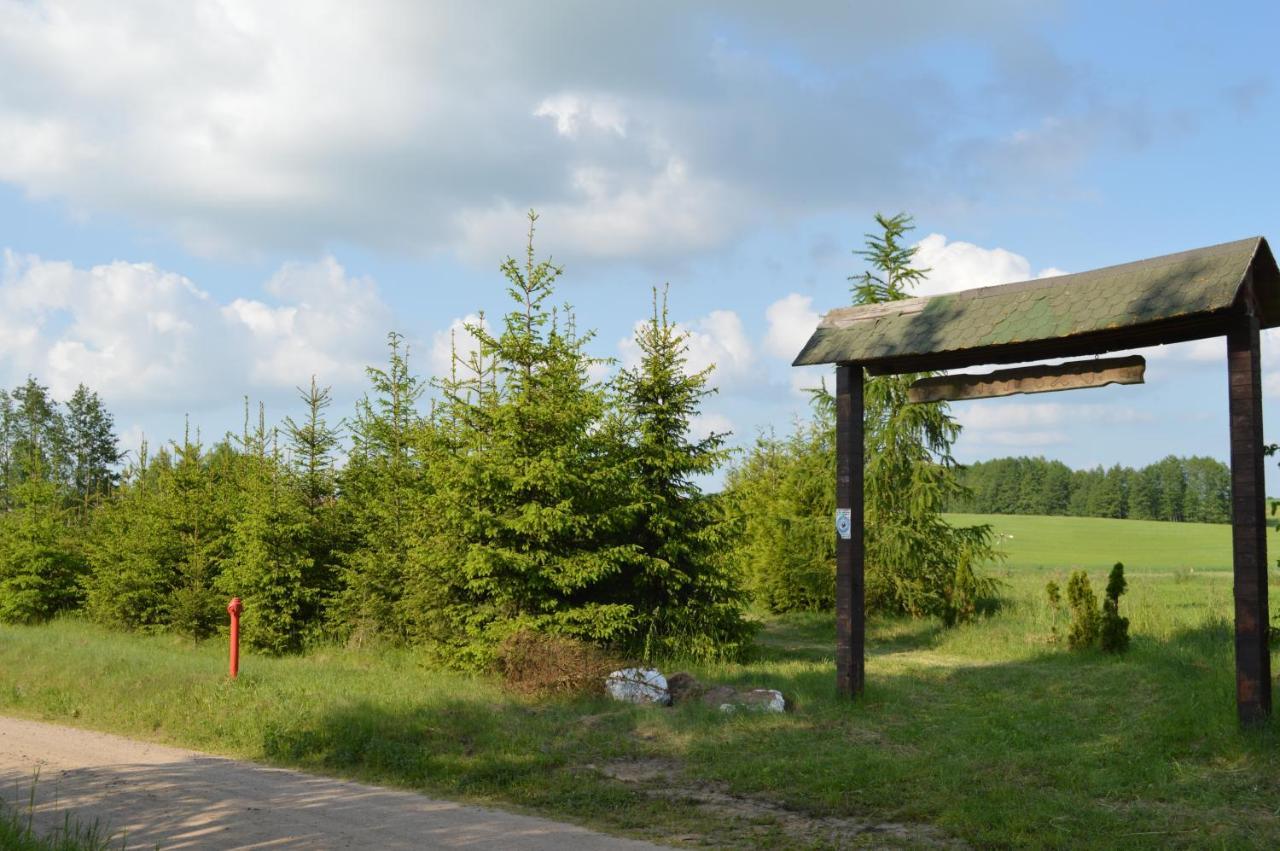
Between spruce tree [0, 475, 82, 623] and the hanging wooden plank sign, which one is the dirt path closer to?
the hanging wooden plank sign

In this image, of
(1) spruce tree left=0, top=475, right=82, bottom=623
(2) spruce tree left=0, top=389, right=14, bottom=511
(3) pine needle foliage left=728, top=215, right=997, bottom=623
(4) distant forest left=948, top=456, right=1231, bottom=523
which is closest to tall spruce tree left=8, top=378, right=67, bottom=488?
(2) spruce tree left=0, top=389, right=14, bottom=511

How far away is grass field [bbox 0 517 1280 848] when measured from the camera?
752 centimetres

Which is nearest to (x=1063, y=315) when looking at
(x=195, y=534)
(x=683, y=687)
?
(x=683, y=687)

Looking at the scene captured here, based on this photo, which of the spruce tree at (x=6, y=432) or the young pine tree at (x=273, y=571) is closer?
the young pine tree at (x=273, y=571)

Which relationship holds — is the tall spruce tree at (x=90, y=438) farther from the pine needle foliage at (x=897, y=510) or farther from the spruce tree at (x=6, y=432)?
the pine needle foliage at (x=897, y=510)

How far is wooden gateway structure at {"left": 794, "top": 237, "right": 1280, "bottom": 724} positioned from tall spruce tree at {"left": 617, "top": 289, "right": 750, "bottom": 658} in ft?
13.4

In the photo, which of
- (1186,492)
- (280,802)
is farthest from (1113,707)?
(1186,492)

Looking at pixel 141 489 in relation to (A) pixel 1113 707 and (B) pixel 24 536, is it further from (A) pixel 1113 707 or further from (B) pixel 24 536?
(A) pixel 1113 707

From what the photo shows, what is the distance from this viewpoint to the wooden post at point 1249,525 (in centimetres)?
916

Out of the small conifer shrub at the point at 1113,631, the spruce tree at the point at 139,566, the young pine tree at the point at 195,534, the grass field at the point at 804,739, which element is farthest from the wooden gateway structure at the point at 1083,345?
the spruce tree at the point at 139,566

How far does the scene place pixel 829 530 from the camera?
75.1 feet

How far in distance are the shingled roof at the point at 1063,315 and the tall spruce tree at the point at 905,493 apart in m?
10.3

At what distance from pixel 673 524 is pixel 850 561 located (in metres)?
4.30

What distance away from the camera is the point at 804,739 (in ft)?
32.6
